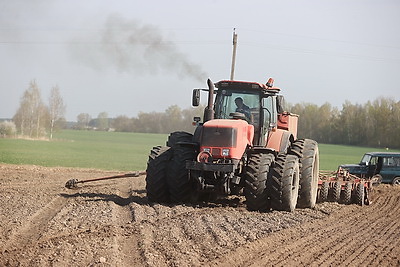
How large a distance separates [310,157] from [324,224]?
2.79m

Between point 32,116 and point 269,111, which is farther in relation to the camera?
point 32,116

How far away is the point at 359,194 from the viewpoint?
14195 mm

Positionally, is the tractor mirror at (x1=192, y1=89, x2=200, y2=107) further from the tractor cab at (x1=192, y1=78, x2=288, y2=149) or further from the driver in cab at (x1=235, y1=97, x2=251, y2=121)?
the driver in cab at (x1=235, y1=97, x2=251, y2=121)

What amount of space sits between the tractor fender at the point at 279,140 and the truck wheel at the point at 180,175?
1.70 metres

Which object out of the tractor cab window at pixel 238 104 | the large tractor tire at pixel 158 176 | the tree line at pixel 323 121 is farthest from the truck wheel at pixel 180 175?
the tree line at pixel 323 121

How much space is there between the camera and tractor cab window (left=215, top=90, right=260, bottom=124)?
12.0 metres

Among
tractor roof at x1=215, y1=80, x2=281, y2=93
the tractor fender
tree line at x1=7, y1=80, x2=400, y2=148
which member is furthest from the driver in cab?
tree line at x1=7, y1=80, x2=400, y2=148

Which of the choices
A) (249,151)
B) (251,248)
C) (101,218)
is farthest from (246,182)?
(251,248)

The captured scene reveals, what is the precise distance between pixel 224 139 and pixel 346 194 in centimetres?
462

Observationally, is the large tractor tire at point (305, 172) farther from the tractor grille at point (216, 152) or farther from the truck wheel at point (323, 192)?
the tractor grille at point (216, 152)

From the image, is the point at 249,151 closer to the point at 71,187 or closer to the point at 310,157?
the point at 310,157

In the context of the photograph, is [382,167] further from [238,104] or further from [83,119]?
[83,119]

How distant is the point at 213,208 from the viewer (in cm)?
1130

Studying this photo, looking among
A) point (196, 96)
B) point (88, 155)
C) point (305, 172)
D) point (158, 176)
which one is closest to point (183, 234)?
point (158, 176)
